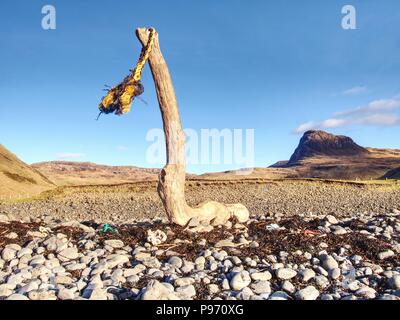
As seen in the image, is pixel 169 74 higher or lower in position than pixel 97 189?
higher

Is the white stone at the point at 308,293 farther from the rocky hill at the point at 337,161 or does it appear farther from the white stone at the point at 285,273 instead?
the rocky hill at the point at 337,161

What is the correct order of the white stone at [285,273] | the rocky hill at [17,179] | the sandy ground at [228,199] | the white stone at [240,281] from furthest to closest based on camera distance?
the rocky hill at [17,179] < the sandy ground at [228,199] < the white stone at [285,273] < the white stone at [240,281]

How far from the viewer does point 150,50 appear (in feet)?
41.4

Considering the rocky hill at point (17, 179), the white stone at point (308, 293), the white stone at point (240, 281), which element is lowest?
the white stone at point (308, 293)

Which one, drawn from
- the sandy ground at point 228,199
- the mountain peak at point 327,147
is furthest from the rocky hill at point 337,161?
the sandy ground at point 228,199

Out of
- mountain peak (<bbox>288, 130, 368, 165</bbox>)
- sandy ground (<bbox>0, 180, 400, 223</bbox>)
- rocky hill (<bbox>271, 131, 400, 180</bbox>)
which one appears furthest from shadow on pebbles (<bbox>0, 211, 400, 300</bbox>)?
mountain peak (<bbox>288, 130, 368, 165</bbox>)

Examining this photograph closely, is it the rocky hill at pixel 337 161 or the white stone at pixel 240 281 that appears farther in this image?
the rocky hill at pixel 337 161

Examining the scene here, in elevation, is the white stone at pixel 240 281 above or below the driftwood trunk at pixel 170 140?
below

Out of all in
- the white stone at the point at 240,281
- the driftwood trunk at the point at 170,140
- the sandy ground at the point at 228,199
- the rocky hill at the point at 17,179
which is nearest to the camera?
the white stone at the point at 240,281

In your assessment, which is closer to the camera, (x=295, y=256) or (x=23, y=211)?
(x=295, y=256)

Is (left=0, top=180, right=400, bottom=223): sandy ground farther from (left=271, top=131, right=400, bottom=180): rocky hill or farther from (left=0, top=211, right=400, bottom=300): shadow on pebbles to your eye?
(left=271, top=131, right=400, bottom=180): rocky hill

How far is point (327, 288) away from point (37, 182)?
46326 millimetres
